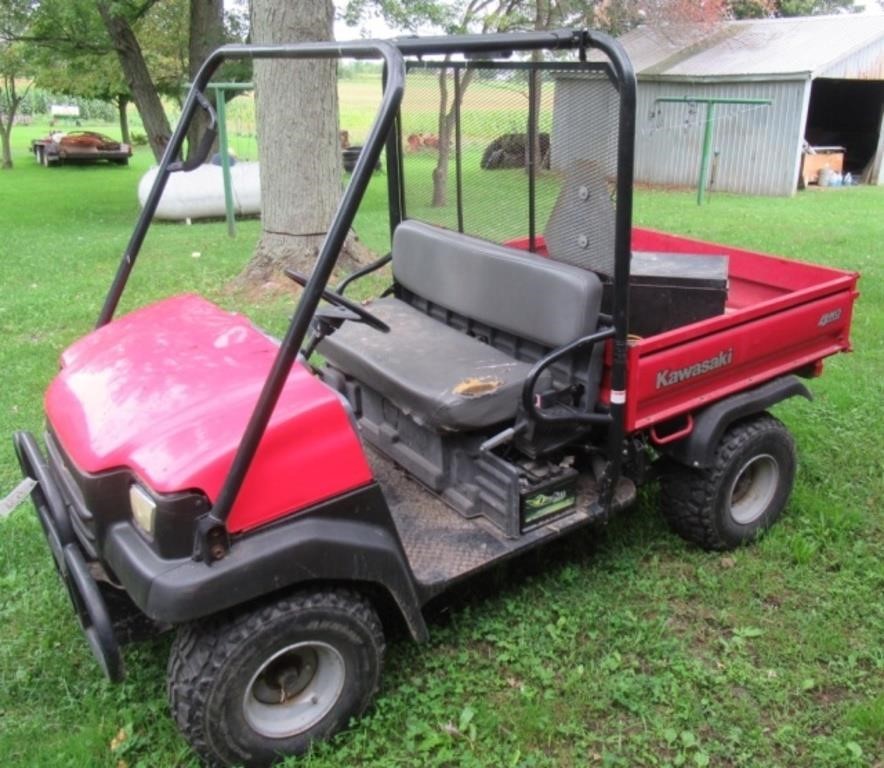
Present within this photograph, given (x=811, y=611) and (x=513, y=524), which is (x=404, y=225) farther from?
(x=811, y=611)

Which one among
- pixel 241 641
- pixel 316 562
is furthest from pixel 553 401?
pixel 241 641

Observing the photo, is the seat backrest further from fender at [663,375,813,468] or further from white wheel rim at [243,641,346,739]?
white wheel rim at [243,641,346,739]

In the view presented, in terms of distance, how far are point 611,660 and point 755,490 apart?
1.16m

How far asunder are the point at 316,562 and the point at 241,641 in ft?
0.91

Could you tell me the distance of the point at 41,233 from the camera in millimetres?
12320

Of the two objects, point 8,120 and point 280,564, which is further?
point 8,120

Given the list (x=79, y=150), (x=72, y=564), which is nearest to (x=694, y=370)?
(x=72, y=564)

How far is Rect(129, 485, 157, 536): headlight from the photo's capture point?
216cm

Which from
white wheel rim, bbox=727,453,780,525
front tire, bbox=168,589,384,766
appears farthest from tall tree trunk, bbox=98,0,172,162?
front tire, bbox=168,589,384,766

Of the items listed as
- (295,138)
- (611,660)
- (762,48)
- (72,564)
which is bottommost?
(611,660)

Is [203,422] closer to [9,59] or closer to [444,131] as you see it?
[444,131]

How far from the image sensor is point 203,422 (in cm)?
231

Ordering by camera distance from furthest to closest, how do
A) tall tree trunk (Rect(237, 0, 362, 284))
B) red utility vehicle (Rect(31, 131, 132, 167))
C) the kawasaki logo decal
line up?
red utility vehicle (Rect(31, 131, 132, 167)) → tall tree trunk (Rect(237, 0, 362, 284)) → the kawasaki logo decal

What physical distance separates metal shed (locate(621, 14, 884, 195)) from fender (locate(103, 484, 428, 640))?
47.7ft
